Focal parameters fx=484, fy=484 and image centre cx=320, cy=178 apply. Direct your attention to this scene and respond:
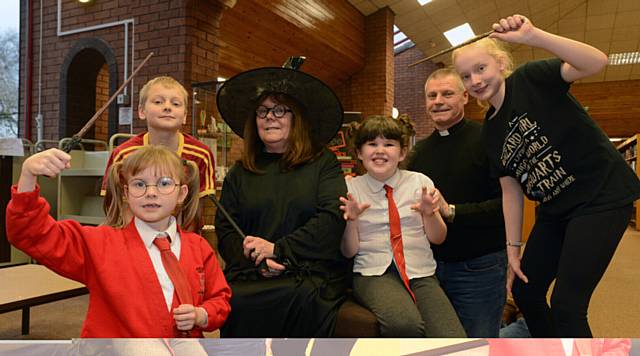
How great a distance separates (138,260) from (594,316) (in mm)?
3209

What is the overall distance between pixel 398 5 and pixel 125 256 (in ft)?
28.7

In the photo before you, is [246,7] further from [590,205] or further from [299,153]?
[590,205]

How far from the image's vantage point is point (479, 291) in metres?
1.91

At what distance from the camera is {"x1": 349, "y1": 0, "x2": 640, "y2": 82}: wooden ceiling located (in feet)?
30.0

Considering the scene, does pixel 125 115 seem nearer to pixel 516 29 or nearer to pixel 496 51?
pixel 496 51

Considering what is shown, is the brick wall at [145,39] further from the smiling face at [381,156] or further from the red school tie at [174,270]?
the red school tie at [174,270]

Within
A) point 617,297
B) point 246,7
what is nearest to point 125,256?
point 617,297

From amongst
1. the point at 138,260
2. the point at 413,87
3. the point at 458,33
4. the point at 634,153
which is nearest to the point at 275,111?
the point at 138,260

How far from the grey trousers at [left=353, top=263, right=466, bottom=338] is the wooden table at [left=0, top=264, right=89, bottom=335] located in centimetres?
136

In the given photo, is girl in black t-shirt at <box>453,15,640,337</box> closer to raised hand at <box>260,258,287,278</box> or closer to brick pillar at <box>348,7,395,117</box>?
raised hand at <box>260,258,287,278</box>

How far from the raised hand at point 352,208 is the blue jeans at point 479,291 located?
0.53 meters

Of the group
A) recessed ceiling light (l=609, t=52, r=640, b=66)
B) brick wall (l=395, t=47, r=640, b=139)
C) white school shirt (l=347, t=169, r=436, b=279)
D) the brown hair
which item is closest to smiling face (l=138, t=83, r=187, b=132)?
the brown hair

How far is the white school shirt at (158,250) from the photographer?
1335mm

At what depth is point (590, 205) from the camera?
1.50 metres
